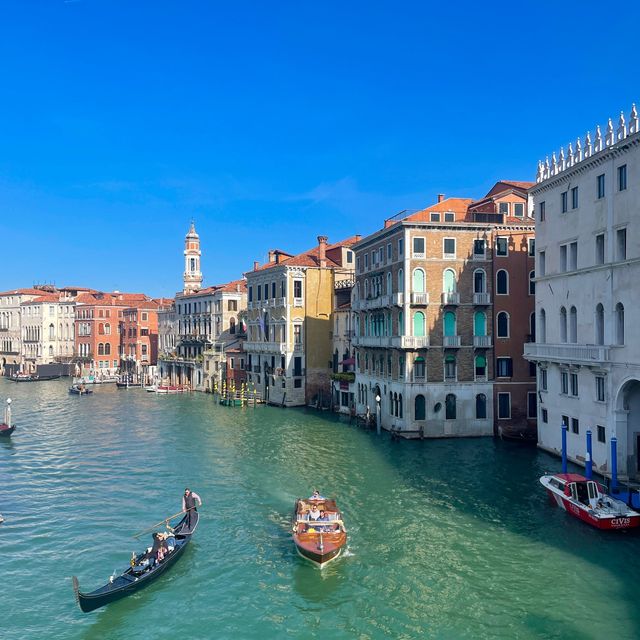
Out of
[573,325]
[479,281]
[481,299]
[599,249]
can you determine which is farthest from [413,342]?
[599,249]

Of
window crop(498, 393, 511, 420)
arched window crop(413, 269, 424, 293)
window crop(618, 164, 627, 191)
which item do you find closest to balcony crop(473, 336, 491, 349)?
window crop(498, 393, 511, 420)

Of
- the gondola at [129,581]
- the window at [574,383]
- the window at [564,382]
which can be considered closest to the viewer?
the gondola at [129,581]

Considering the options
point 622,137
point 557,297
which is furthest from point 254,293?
point 622,137

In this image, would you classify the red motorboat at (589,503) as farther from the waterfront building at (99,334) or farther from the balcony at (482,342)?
the waterfront building at (99,334)

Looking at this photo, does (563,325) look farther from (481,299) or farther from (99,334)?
(99,334)

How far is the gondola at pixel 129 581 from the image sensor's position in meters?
14.5

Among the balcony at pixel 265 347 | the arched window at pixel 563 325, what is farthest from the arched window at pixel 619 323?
the balcony at pixel 265 347

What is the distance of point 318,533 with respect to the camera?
57.1 feet

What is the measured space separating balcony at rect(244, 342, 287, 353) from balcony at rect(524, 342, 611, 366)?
23.1m

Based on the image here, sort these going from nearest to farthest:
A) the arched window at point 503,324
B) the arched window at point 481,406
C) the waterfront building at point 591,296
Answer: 1. the waterfront building at point 591,296
2. the arched window at point 481,406
3. the arched window at point 503,324

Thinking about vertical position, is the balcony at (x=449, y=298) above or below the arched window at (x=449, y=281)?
below

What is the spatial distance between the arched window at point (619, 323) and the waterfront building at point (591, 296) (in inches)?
1.3

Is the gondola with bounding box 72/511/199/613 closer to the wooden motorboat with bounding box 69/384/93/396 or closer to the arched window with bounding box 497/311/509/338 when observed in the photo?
the arched window with bounding box 497/311/509/338

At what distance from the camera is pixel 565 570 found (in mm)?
16484
